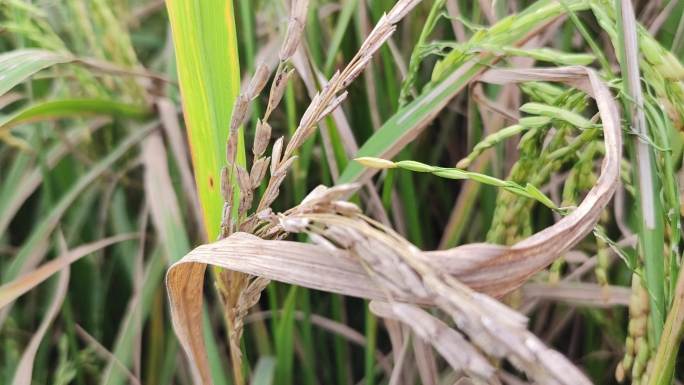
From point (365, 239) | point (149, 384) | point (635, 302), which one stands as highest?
point (365, 239)

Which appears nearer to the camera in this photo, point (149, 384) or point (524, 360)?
point (524, 360)

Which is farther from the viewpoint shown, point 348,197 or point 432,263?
point 348,197

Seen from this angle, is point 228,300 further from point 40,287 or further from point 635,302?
point 40,287

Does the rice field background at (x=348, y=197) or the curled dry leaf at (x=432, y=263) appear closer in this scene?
the curled dry leaf at (x=432, y=263)

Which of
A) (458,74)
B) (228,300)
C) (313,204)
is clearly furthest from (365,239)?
(458,74)

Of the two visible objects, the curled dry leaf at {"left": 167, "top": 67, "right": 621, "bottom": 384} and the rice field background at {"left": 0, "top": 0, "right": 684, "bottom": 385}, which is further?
the rice field background at {"left": 0, "top": 0, "right": 684, "bottom": 385}
